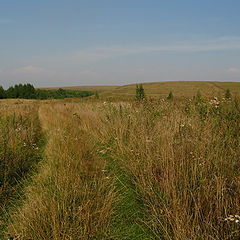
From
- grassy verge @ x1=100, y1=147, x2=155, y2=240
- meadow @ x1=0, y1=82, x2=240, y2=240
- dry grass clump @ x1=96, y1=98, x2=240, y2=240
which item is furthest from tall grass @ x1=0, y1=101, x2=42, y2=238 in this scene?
dry grass clump @ x1=96, y1=98, x2=240, y2=240

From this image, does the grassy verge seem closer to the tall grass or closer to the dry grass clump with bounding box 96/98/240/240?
the dry grass clump with bounding box 96/98/240/240

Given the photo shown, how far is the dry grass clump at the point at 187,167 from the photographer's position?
1.83m

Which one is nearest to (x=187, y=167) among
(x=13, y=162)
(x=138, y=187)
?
(x=138, y=187)

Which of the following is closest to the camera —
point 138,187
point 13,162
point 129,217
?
point 129,217

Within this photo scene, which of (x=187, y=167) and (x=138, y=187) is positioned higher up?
Result: (x=187, y=167)

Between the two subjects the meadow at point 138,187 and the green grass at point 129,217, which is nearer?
the meadow at point 138,187

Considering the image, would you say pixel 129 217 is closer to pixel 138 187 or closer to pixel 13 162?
pixel 138 187

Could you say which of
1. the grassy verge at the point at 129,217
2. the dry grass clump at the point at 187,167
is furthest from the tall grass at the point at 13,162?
the dry grass clump at the point at 187,167

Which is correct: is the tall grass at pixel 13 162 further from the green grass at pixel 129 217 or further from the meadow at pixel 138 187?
the green grass at pixel 129 217

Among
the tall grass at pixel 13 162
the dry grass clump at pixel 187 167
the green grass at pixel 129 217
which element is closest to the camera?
the dry grass clump at pixel 187 167

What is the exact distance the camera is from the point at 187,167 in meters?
2.41

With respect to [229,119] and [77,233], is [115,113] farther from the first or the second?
[77,233]

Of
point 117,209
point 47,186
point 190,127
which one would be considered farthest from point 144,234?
point 190,127

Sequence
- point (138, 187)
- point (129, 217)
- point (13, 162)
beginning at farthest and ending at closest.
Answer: point (13, 162) < point (138, 187) < point (129, 217)
